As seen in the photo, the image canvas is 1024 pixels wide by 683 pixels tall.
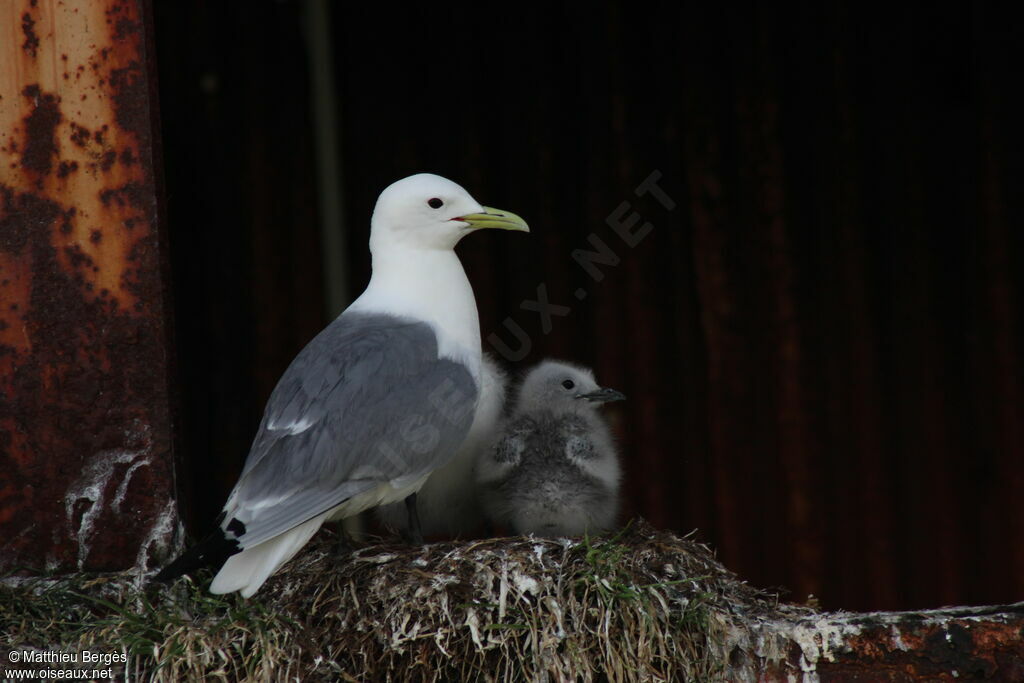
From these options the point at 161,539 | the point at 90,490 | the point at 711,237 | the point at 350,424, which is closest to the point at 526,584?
the point at 350,424

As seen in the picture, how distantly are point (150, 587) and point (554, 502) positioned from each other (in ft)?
3.13

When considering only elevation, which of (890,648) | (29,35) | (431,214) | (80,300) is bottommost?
(890,648)

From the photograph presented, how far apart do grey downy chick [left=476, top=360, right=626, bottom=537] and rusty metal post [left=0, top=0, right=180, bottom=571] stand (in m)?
0.83

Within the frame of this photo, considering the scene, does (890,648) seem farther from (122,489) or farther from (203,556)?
(122,489)

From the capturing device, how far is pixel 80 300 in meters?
2.35

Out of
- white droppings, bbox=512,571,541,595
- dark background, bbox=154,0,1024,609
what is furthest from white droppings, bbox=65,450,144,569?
dark background, bbox=154,0,1024,609

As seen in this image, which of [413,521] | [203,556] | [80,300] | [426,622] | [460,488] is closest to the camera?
[203,556]

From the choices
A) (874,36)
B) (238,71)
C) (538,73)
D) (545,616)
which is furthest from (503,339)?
(545,616)

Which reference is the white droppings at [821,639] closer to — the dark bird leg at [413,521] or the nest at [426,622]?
the nest at [426,622]

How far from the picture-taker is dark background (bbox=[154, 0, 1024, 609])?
13.1 feet

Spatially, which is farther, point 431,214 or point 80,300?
point 431,214

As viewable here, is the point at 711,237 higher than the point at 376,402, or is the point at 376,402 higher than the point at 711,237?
the point at 711,237

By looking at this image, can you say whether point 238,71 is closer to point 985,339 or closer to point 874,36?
point 874,36

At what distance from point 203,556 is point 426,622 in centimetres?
45
